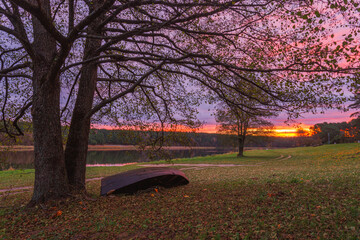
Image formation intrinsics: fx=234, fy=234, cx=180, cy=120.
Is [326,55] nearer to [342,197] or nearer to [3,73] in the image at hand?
[342,197]

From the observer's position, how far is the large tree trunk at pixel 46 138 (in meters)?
6.99

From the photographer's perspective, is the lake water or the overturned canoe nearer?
the overturned canoe

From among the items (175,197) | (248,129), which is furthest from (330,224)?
(248,129)

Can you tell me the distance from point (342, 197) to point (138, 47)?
9263 mm

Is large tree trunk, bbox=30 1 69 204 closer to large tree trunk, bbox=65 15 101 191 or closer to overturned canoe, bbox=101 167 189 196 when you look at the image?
large tree trunk, bbox=65 15 101 191

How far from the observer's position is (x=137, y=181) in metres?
8.21

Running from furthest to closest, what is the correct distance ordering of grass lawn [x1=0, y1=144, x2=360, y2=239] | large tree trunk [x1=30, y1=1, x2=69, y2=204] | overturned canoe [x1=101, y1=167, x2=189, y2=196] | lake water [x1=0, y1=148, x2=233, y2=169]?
lake water [x1=0, y1=148, x2=233, y2=169] < overturned canoe [x1=101, y1=167, x2=189, y2=196] < large tree trunk [x1=30, y1=1, x2=69, y2=204] < grass lawn [x1=0, y1=144, x2=360, y2=239]

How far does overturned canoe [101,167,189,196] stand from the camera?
8.27 meters

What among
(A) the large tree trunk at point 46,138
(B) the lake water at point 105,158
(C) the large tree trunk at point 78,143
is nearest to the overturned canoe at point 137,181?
(B) the lake water at point 105,158

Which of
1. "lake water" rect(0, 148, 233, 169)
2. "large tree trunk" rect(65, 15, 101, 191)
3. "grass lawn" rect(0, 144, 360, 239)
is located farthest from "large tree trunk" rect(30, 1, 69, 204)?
"lake water" rect(0, 148, 233, 169)

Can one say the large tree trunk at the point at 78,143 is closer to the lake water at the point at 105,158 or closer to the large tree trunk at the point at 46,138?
the large tree trunk at the point at 46,138

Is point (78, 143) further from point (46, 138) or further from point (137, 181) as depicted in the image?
point (137, 181)

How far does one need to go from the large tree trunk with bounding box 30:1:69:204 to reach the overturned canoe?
160 centimetres

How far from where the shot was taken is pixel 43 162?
6.97 metres
